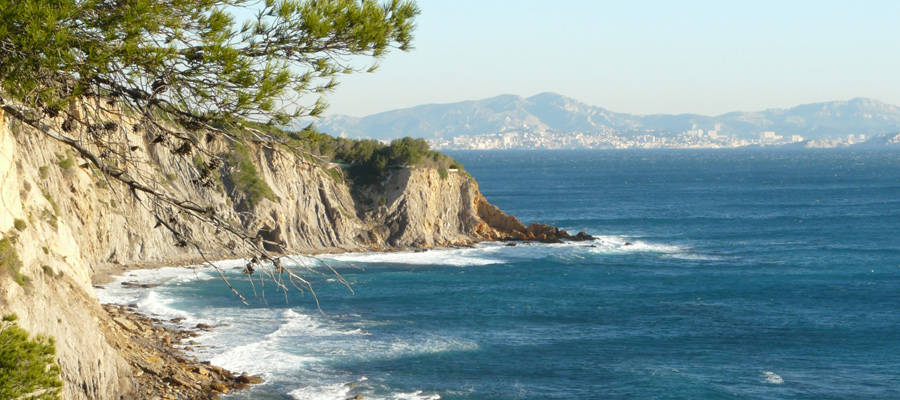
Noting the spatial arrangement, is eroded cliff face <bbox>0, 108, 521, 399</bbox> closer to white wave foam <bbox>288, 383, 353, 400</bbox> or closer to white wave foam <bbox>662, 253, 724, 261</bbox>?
white wave foam <bbox>288, 383, 353, 400</bbox>

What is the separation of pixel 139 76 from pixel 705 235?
80.9 m

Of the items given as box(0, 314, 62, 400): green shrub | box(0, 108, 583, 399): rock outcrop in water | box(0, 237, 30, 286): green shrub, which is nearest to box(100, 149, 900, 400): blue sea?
box(0, 108, 583, 399): rock outcrop in water

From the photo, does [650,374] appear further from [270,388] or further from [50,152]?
[50,152]

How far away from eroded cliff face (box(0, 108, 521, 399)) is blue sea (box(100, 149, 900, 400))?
3.25 metres

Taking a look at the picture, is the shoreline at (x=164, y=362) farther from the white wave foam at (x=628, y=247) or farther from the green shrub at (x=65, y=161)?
the white wave foam at (x=628, y=247)

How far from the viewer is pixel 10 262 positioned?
65.2 ft

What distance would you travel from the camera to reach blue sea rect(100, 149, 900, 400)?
33.4m

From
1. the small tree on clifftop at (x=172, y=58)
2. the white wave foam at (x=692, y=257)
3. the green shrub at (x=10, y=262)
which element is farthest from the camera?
the white wave foam at (x=692, y=257)

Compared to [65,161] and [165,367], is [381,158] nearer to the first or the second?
[65,161]

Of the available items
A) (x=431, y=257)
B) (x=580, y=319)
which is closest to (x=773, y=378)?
(x=580, y=319)

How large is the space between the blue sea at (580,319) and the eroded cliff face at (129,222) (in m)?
3.25

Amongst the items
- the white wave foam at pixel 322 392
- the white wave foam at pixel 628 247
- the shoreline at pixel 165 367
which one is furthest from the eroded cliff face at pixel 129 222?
the white wave foam at pixel 628 247

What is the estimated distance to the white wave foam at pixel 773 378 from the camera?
34062mm

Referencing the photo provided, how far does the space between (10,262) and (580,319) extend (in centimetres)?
3168
